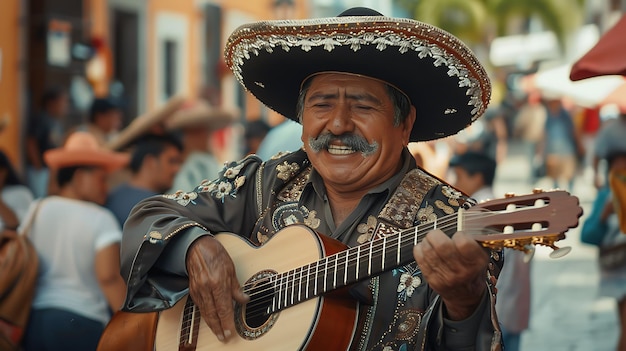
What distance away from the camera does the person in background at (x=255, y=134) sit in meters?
9.78

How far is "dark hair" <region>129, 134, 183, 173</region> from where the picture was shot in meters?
7.10

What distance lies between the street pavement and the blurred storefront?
4.80m

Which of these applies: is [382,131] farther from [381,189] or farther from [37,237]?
[37,237]

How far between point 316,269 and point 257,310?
308 millimetres

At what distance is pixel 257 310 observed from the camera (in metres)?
3.55

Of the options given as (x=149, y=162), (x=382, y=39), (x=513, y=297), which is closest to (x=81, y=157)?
(x=149, y=162)

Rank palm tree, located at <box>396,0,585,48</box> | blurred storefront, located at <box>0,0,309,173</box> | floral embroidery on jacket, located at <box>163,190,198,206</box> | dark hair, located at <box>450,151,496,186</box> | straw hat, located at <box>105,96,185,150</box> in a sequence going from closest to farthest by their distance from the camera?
floral embroidery on jacket, located at <box>163,190,198,206</box> → dark hair, located at <box>450,151,496,186</box> → straw hat, located at <box>105,96,185,150</box> → blurred storefront, located at <box>0,0,309,173</box> → palm tree, located at <box>396,0,585,48</box>

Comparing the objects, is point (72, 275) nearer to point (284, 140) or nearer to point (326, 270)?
point (284, 140)

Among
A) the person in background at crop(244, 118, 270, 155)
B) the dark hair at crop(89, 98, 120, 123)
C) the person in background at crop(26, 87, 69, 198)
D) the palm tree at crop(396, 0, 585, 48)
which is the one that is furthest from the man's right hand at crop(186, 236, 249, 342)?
the palm tree at crop(396, 0, 585, 48)

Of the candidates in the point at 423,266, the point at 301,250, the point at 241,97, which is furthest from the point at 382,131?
the point at 241,97

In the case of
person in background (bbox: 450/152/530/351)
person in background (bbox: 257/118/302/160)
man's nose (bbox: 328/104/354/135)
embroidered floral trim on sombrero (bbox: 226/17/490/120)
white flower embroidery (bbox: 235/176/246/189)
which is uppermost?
embroidered floral trim on sombrero (bbox: 226/17/490/120)

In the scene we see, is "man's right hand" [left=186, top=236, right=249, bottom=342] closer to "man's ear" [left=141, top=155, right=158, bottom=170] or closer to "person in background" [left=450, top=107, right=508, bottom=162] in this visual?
"man's ear" [left=141, top=155, right=158, bottom=170]

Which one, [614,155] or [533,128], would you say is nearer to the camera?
[614,155]

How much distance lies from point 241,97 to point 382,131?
2171 centimetres
